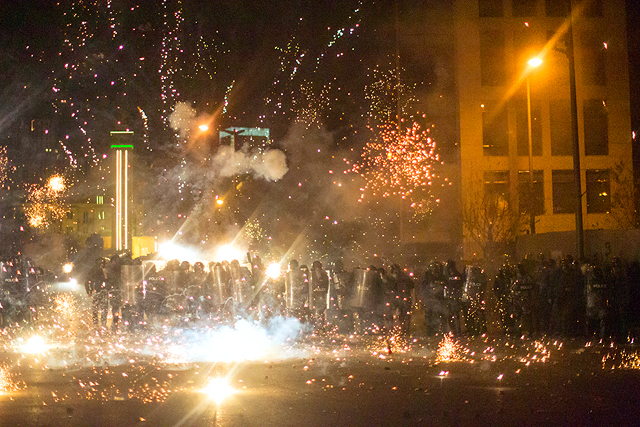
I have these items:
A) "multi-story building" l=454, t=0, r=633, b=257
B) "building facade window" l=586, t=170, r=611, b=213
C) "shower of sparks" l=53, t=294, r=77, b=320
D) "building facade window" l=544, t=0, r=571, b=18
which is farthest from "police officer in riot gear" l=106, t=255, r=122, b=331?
"building facade window" l=544, t=0, r=571, b=18

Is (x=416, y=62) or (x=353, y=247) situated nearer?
(x=353, y=247)

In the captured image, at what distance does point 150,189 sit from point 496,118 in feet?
54.1

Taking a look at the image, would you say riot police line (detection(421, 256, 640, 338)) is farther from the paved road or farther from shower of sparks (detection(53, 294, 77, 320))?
shower of sparks (detection(53, 294, 77, 320))

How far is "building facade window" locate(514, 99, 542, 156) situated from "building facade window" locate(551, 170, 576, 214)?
142 centimetres

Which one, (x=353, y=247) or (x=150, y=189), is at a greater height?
(x=150, y=189)

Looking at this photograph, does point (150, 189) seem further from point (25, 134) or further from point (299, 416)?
point (299, 416)

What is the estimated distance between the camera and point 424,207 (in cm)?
3050

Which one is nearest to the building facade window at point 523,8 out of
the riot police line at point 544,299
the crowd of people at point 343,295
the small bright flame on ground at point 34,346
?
the crowd of people at point 343,295

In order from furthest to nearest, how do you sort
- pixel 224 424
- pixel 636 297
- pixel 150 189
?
1. pixel 150 189
2. pixel 636 297
3. pixel 224 424

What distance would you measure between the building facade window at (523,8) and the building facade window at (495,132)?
474 cm

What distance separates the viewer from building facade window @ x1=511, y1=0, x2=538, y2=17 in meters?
31.5

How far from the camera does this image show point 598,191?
3148cm

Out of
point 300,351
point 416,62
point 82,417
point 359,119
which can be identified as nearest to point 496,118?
point 416,62

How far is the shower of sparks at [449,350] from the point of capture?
28.9 ft
